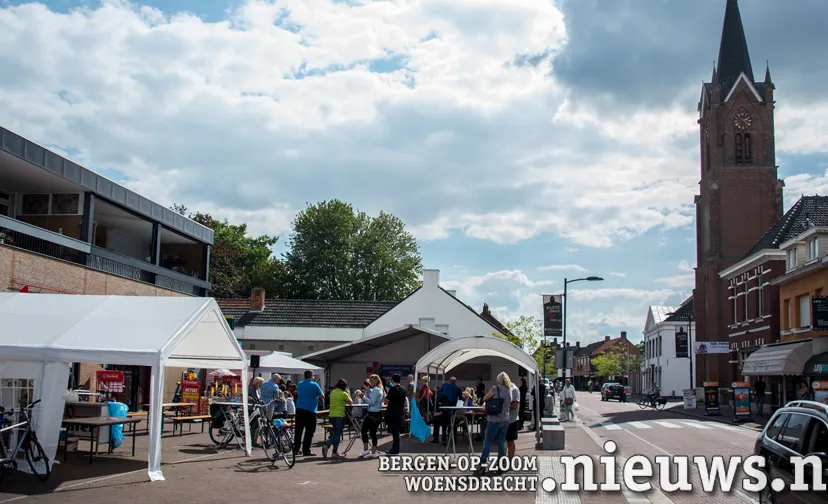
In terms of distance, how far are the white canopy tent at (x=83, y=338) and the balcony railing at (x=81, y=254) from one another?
6.97m

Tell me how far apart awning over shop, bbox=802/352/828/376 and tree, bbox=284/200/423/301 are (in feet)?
122

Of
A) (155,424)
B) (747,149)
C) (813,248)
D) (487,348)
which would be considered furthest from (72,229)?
(747,149)

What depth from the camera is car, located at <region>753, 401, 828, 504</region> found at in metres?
7.78

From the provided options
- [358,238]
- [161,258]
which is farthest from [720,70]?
[161,258]

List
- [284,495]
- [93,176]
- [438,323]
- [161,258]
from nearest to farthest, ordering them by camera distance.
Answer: [284,495] → [93,176] → [161,258] → [438,323]

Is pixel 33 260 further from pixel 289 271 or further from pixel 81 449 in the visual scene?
pixel 289 271

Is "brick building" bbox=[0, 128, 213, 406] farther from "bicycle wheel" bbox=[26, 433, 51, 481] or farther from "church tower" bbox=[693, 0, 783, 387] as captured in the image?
"church tower" bbox=[693, 0, 783, 387]

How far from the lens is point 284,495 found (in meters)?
11.7

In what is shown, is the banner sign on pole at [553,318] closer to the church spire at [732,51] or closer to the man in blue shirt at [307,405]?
the man in blue shirt at [307,405]

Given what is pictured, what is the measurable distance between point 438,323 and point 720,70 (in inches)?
1284

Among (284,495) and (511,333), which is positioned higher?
(511,333)

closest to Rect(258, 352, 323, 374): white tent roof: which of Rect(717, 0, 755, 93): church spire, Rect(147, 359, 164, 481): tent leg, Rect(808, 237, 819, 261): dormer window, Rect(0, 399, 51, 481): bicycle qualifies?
Rect(147, 359, 164, 481): tent leg

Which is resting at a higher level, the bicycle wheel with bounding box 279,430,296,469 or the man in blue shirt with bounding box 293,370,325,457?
the man in blue shirt with bounding box 293,370,325,457

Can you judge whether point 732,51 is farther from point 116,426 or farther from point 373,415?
point 116,426
